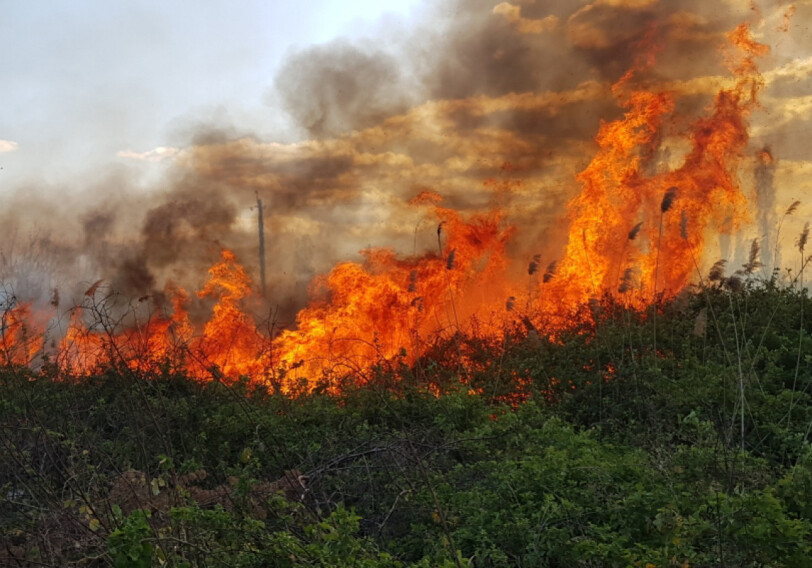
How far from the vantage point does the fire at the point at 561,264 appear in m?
11.8

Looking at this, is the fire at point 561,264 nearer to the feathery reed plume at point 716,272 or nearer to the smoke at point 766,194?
the smoke at point 766,194

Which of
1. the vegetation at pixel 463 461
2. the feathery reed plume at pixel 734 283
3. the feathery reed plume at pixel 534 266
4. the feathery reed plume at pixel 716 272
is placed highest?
the feathery reed plume at pixel 534 266

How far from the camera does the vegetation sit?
4137 millimetres

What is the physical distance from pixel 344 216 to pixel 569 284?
5709mm

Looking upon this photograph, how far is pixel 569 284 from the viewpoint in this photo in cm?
1253

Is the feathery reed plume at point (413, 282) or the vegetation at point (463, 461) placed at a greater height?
the feathery reed plume at point (413, 282)

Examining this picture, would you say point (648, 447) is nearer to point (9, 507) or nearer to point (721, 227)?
point (9, 507)

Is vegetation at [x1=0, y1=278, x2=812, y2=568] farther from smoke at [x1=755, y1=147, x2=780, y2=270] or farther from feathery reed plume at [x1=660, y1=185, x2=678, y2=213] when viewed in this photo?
smoke at [x1=755, y1=147, x2=780, y2=270]

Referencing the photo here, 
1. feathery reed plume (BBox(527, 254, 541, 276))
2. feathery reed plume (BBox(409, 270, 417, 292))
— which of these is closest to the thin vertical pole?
feathery reed plume (BBox(409, 270, 417, 292))

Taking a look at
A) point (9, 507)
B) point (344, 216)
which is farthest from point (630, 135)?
point (9, 507)

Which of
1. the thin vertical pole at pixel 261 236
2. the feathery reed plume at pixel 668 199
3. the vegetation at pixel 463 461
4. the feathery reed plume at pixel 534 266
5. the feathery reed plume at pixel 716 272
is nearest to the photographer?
the vegetation at pixel 463 461

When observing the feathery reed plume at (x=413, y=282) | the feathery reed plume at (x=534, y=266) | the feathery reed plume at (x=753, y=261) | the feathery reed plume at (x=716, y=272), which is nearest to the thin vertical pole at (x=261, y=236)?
the feathery reed plume at (x=413, y=282)

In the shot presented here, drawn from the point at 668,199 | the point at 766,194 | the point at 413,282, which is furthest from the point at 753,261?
the point at 413,282

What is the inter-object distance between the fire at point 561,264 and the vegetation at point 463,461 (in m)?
1.35
